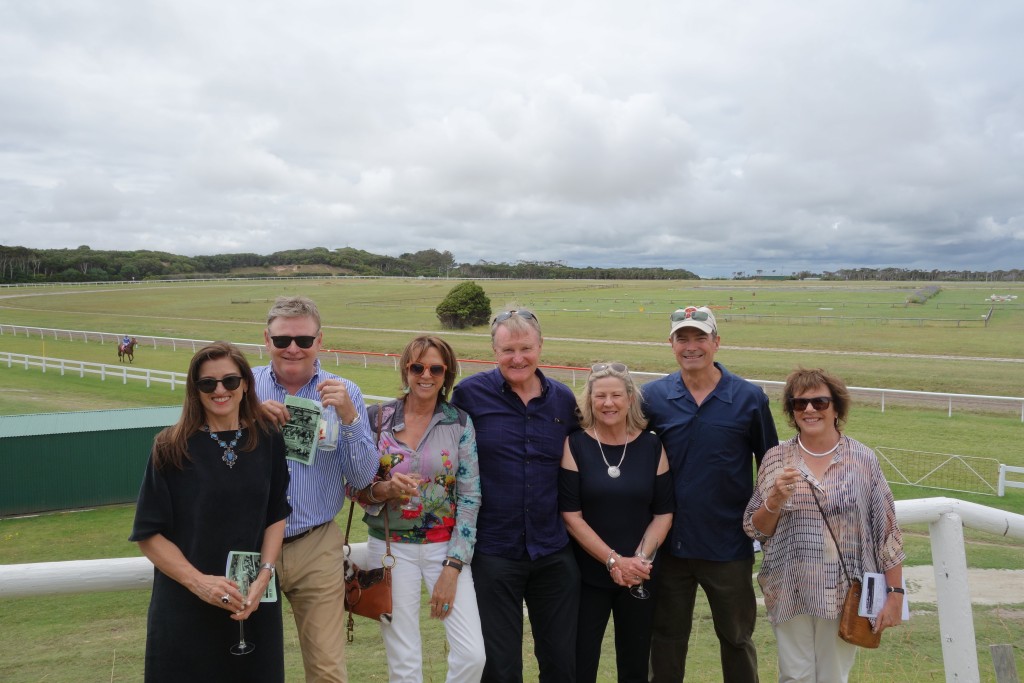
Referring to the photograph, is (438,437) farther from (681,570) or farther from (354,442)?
(681,570)

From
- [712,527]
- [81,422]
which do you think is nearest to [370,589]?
[712,527]

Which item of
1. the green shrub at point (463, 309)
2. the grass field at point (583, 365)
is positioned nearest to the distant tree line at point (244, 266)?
the grass field at point (583, 365)

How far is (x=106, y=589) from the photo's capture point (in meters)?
2.24

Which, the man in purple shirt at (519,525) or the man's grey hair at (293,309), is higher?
the man's grey hair at (293,309)

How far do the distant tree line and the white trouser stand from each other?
475ft

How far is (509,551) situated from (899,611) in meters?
1.61

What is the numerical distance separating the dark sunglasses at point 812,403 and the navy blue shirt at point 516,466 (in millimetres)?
993

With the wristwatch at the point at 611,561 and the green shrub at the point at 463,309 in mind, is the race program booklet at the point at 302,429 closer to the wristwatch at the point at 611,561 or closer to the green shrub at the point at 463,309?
the wristwatch at the point at 611,561

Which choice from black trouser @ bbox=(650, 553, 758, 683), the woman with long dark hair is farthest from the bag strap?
the woman with long dark hair

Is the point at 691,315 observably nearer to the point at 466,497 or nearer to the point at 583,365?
the point at 466,497

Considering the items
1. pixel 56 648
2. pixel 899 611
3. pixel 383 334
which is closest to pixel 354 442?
pixel 899 611

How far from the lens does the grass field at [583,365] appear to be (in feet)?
18.6

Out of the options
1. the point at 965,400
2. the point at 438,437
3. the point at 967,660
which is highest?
the point at 438,437

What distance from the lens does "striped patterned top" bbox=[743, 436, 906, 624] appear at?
291cm
